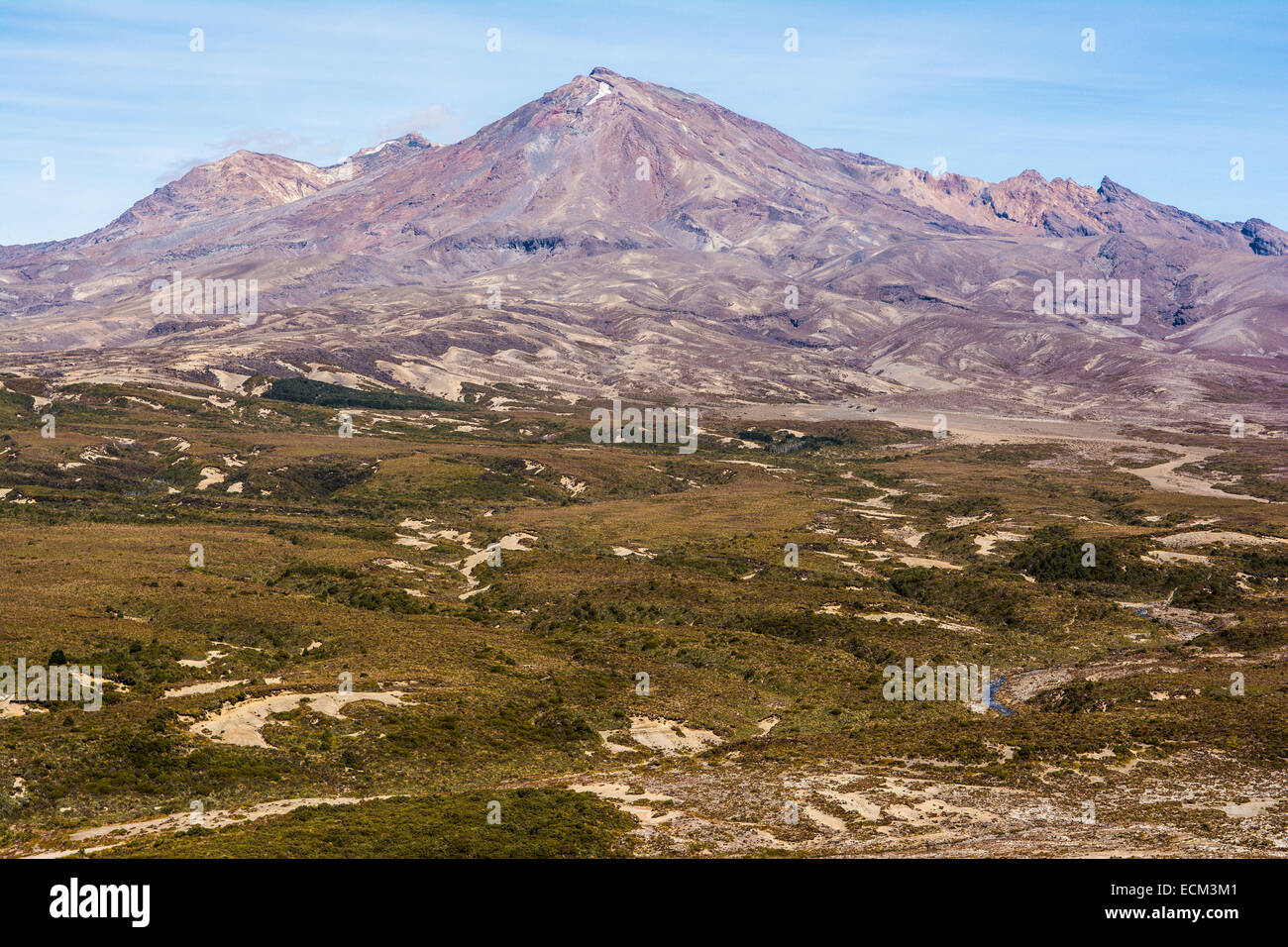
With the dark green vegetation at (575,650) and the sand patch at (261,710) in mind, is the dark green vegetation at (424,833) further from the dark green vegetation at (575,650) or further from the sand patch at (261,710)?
the sand patch at (261,710)

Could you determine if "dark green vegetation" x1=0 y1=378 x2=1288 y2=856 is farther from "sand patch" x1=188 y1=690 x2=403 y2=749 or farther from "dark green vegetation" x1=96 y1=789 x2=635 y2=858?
"sand patch" x1=188 y1=690 x2=403 y2=749

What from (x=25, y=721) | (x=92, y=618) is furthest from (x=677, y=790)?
(x=92, y=618)

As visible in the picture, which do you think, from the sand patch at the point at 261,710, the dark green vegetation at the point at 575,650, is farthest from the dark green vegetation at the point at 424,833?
the sand patch at the point at 261,710

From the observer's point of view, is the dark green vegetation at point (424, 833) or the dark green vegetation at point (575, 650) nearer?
the dark green vegetation at point (424, 833)

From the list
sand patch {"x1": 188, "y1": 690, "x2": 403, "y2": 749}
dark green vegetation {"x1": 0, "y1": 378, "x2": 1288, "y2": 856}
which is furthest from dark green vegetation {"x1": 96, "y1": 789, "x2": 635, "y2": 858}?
sand patch {"x1": 188, "y1": 690, "x2": 403, "y2": 749}

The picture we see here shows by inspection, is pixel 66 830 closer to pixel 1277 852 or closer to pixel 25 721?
pixel 25 721

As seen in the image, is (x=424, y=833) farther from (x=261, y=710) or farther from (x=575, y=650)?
(x=575, y=650)

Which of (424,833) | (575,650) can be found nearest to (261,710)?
(424,833)

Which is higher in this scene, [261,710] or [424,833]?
[261,710]
